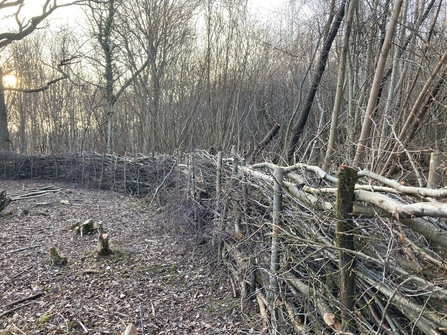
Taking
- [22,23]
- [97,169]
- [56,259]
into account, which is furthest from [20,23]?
[56,259]

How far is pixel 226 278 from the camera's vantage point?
4027 mm

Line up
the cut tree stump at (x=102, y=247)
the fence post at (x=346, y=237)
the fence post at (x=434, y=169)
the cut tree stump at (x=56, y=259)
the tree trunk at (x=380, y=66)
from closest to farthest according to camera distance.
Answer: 1. the fence post at (x=346, y=237)
2. the fence post at (x=434, y=169)
3. the tree trunk at (x=380, y=66)
4. the cut tree stump at (x=56, y=259)
5. the cut tree stump at (x=102, y=247)

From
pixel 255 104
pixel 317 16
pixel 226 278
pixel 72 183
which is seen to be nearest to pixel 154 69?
pixel 255 104

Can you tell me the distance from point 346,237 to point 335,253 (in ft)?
0.91

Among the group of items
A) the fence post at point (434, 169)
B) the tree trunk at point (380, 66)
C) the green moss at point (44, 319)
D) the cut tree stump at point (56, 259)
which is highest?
the tree trunk at point (380, 66)

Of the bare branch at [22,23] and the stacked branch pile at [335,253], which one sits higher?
the bare branch at [22,23]

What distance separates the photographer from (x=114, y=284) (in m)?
3.80

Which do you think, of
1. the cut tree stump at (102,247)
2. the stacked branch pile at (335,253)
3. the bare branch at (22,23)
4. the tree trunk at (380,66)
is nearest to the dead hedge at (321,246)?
the stacked branch pile at (335,253)

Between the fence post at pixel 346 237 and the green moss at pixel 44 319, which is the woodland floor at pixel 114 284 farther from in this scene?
the fence post at pixel 346 237

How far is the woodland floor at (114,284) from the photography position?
3.04 meters

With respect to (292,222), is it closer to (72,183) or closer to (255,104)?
(255,104)

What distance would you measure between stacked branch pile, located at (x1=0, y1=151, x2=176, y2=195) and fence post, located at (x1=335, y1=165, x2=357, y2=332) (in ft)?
23.6

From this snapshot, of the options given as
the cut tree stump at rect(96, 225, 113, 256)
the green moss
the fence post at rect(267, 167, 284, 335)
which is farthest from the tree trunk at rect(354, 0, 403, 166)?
the cut tree stump at rect(96, 225, 113, 256)

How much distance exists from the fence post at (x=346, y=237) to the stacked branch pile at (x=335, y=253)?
0.01m
